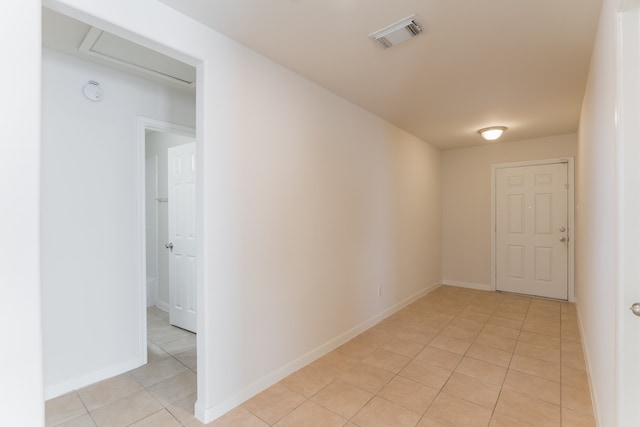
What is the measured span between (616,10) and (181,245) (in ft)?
12.4

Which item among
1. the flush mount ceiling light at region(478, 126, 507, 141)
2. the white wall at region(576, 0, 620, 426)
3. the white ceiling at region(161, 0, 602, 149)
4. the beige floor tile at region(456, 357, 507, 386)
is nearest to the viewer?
the white wall at region(576, 0, 620, 426)

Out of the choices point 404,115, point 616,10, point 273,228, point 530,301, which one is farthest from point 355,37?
point 530,301

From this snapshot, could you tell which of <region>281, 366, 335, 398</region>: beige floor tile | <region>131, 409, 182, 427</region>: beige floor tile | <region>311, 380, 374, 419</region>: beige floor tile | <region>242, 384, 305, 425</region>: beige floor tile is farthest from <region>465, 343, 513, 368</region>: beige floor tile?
<region>131, 409, 182, 427</region>: beige floor tile

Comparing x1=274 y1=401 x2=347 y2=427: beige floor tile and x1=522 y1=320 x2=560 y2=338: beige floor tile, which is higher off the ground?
x1=522 y1=320 x2=560 y2=338: beige floor tile

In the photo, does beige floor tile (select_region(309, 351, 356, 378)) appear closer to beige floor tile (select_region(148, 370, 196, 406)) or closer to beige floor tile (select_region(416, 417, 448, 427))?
beige floor tile (select_region(416, 417, 448, 427))

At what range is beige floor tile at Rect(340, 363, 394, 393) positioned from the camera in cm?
230

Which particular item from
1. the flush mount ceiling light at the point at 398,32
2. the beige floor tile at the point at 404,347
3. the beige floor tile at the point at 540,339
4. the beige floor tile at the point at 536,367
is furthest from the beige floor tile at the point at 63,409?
the beige floor tile at the point at 540,339

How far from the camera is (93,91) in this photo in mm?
2338

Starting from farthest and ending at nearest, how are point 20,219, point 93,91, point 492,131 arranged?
1. point 492,131
2. point 93,91
3. point 20,219

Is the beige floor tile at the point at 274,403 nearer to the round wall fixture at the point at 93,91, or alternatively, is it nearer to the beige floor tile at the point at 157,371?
the beige floor tile at the point at 157,371

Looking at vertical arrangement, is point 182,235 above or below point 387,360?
above

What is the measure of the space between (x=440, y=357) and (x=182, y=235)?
2.92 meters

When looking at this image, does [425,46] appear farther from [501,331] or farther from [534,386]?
[501,331]

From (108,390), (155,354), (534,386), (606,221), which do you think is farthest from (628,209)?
(155,354)
